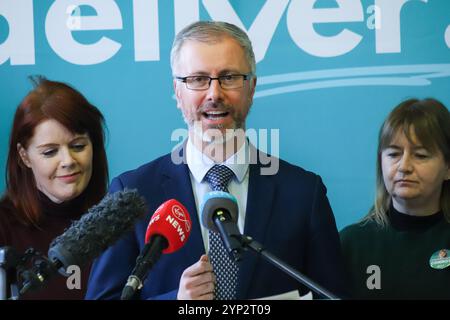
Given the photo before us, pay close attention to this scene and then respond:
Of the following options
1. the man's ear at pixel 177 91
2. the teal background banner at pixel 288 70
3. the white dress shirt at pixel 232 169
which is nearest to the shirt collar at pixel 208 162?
the white dress shirt at pixel 232 169

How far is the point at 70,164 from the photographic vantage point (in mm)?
3094

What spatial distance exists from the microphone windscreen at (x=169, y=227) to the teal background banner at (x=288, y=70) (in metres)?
1.18

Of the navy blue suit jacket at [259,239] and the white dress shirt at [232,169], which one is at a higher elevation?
the white dress shirt at [232,169]

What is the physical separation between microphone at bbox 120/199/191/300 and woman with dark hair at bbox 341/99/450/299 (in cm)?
127

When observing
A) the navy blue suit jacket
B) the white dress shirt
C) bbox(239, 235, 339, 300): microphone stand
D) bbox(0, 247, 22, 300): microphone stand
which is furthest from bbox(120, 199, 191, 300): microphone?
the white dress shirt

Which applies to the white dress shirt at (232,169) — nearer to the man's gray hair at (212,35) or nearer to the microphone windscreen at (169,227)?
the man's gray hair at (212,35)

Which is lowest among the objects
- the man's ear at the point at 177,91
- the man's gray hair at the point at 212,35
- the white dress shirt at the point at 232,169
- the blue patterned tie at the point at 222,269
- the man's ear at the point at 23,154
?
the blue patterned tie at the point at 222,269

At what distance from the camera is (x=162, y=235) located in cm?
193

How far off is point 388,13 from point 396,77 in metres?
0.30

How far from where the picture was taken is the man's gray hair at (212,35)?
2.82 m

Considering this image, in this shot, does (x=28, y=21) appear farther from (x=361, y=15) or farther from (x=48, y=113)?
(x=361, y=15)
